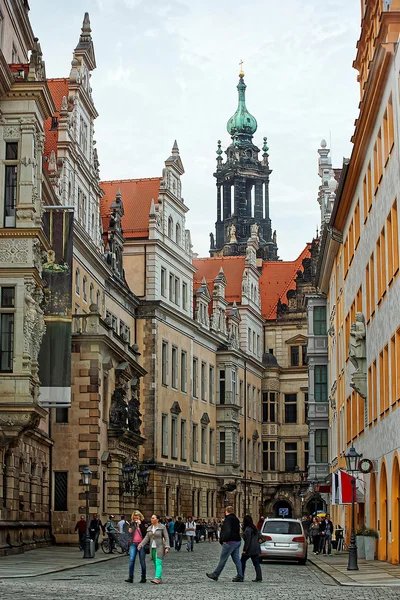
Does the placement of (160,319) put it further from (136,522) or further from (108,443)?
(136,522)

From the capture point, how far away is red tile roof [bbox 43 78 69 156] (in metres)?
51.6

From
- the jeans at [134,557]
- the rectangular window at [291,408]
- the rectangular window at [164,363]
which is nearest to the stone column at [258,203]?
the rectangular window at [291,408]

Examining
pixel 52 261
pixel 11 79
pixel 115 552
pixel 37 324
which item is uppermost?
pixel 11 79

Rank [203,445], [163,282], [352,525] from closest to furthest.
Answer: [352,525] < [163,282] < [203,445]

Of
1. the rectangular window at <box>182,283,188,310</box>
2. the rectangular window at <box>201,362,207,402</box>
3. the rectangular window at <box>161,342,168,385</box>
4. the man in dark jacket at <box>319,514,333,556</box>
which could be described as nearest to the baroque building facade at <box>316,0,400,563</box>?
the man in dark jacket at <box>319,514,333,556</box>

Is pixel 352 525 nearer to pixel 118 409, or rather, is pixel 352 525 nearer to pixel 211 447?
pixel 118 409

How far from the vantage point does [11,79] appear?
31.6 metres

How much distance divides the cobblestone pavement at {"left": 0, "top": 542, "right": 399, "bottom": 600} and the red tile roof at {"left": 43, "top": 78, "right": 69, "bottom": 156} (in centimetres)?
2561

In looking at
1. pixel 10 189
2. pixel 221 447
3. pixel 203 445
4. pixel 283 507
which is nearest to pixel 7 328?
pixel 10 189

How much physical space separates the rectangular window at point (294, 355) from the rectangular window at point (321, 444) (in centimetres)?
3217

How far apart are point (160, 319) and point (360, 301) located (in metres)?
31.7

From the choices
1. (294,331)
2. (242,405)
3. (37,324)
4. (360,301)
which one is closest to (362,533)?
(360,301)

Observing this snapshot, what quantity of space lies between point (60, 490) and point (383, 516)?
1891cm

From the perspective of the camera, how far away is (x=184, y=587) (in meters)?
22.8
